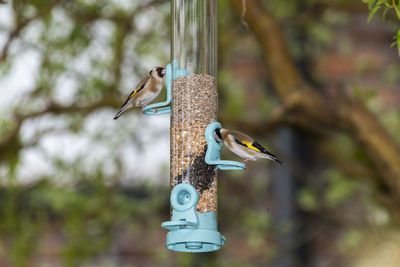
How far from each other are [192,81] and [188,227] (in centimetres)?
81

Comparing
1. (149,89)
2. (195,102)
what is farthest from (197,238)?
(149,89)

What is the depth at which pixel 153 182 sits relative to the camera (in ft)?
26.6

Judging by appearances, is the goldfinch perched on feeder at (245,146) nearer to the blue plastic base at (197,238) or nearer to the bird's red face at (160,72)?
the blue plastic base at (197,238)

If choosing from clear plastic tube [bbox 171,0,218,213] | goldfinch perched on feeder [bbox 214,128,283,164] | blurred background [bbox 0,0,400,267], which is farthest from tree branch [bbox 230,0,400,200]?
goldfinch perched on feeder [bbox 214,128,283,164]

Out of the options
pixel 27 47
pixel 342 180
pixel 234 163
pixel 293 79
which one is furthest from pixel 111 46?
pixel 234 163

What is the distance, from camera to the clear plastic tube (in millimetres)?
3709

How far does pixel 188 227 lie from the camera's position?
11.2ft

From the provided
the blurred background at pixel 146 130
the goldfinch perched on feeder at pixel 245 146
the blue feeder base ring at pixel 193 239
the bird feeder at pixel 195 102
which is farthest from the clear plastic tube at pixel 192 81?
the blurred background at pixel 146 130

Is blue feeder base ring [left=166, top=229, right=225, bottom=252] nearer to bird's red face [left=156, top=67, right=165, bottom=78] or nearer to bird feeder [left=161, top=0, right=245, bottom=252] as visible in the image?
bird feeder [left=161, top=0, right=245, bottom=252]

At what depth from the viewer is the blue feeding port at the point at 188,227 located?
3.37 m

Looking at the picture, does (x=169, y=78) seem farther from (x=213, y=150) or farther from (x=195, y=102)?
(x=213, y=150)

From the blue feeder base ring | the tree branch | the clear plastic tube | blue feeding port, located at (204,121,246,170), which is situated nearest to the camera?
the blue feeder base ring

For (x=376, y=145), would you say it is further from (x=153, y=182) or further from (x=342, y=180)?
(x=153, y=182)

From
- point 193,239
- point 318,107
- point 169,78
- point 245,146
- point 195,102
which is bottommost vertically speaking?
point 193,239
